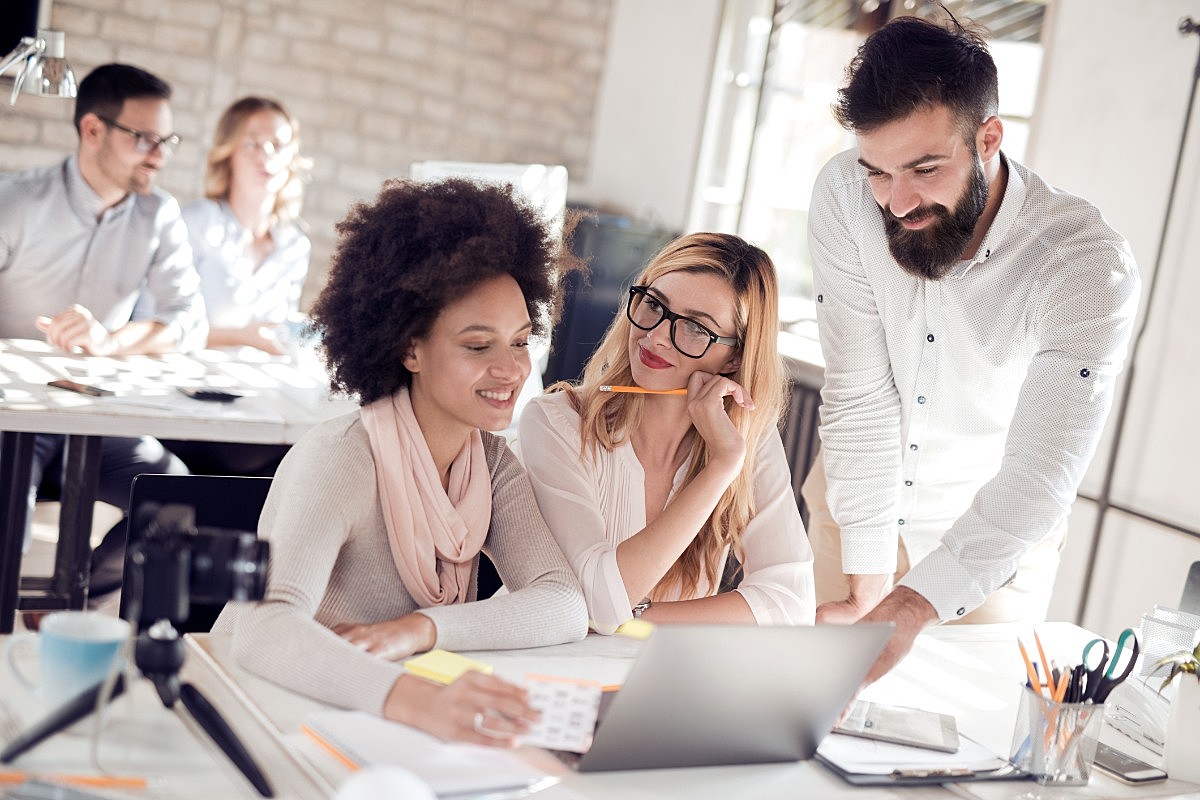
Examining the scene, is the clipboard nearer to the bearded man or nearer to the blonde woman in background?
the bearded man

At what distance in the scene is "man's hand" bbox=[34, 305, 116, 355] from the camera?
123 inches

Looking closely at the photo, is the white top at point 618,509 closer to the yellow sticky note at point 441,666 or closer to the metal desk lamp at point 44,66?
the yellow sticky note at point 441,666

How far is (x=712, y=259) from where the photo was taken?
6.90 feet

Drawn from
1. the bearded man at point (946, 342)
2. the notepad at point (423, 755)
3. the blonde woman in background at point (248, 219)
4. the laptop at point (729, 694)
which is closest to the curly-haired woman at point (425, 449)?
the notepad at point (423, 755)

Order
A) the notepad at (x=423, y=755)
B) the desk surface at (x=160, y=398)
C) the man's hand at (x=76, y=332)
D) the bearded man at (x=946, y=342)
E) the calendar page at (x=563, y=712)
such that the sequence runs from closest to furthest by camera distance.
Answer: the notepad at (x=423, y=755)
the calendar page at (x=563, y=712)
the bearded man at (x=946, y=342)
the desk surface at (x=160, y=398)
the man's hand at (x=76, y=332)

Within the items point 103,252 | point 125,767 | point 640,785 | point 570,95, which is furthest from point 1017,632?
point 570,95

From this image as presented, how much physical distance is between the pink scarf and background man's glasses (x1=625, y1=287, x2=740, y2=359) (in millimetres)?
496

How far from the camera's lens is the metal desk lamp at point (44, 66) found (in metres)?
3.29

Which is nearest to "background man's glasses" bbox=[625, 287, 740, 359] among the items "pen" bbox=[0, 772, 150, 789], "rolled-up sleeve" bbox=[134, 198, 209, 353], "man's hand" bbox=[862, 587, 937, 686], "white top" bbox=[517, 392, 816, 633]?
"white top" bbox=[517, 392, 816, 633]

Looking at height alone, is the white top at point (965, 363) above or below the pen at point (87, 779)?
above

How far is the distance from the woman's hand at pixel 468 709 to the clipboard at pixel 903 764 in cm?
36

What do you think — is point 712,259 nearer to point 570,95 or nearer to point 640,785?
point 640,785

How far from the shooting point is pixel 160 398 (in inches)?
109

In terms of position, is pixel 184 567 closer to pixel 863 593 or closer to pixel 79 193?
pixel 863 593
